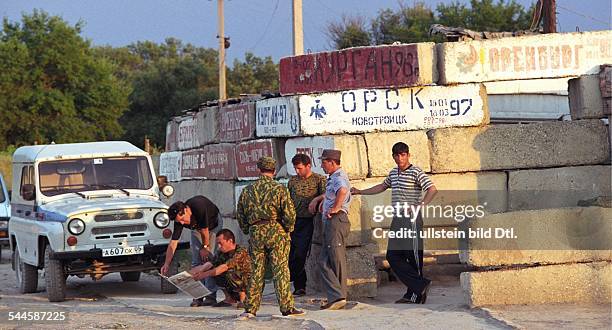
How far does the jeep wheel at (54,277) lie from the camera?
12.6 m

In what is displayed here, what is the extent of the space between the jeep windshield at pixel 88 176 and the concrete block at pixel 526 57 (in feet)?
14.8

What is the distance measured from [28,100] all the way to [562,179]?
1495 inches

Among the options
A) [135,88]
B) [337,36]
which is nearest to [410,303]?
[337,36]

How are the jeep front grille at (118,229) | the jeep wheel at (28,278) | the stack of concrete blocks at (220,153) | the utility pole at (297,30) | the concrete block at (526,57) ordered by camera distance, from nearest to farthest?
the jeep front grille at (118,229)
the concrete block at (526,57)
the jeep wheel at (28,278)
the stack of concrete blocks at (220,153)
the utility pole at (297,30)

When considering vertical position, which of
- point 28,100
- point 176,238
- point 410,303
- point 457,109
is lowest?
point 410,303

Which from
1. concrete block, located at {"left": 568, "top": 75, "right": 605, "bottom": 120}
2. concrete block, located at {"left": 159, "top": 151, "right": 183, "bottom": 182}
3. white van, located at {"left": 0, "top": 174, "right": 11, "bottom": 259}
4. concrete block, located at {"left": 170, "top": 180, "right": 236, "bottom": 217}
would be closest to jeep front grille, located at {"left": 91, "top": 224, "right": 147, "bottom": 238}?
concrete block, located at {"left": 170, "top": 180, "right": 236, "bottom": 217}

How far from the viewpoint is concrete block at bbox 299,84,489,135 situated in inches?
519

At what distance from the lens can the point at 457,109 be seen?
518 inches

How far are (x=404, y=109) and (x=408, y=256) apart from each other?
2732 millimetres

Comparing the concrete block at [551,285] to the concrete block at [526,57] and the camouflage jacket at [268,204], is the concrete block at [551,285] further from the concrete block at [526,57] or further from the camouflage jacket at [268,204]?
the concrete block at [526,57]

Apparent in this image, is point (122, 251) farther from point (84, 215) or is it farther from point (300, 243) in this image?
point (300, 243)

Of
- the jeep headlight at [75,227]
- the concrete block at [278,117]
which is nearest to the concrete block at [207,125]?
the concrete block at [278,117]

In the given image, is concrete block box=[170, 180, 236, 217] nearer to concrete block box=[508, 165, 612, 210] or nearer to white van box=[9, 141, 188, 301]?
white van box=[9, 141, 188, 301]

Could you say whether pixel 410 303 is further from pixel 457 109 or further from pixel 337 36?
pixel 337 36
